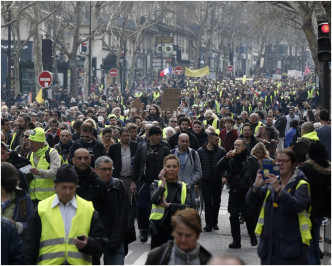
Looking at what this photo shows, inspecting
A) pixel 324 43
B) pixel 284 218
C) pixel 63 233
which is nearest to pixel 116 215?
pixel 63 233

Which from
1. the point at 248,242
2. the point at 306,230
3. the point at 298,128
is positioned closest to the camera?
the point at 306,230

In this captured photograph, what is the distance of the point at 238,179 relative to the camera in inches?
453

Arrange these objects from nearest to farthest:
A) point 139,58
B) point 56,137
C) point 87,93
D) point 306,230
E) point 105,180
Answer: point 306,230 → point 105,180 → point 56,137 → point 87,93 → point 139,58

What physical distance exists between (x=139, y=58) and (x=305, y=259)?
78.5 metres

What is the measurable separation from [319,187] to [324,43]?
16.1 feet

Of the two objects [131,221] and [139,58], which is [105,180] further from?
[139,58]

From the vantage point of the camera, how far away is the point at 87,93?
4841cm

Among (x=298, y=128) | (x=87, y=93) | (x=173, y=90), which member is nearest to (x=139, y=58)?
(x=87, y=93)

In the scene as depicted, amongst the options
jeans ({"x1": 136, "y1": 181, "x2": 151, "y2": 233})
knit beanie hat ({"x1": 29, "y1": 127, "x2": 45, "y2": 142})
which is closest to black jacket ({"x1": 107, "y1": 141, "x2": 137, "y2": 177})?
jeans ({"x1": 136, "y1": 181, "x2": 151, "y2": 233})

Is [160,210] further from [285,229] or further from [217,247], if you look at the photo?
[217,247]

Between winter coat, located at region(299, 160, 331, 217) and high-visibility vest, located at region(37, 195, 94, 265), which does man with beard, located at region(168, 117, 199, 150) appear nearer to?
winter coat, located at region(299, 160, 331, 217)

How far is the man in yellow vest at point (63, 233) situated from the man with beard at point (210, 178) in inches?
245

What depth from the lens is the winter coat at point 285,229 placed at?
7246mm

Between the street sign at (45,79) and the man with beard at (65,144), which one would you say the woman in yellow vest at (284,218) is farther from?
the street sign at (45,79)
